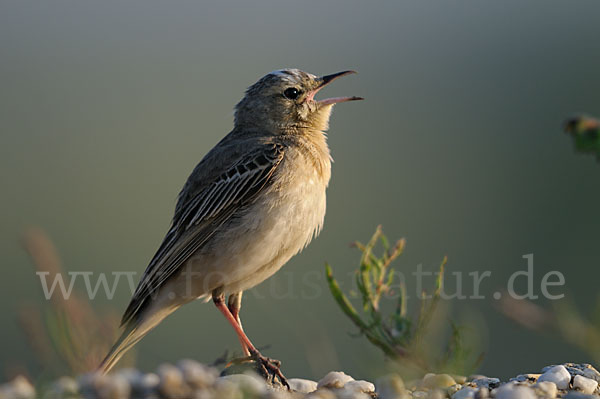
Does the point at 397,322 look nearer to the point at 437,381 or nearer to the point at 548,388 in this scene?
the point at 437,381

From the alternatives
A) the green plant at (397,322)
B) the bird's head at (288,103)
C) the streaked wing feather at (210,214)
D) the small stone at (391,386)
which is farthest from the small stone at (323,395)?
the bird's head at (288,103)

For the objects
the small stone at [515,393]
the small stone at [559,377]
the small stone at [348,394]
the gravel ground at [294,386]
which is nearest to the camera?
the gravel ground at [294,386]

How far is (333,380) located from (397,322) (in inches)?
32.1

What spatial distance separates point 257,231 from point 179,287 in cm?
86

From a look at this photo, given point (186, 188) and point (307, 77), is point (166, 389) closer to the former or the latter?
point (186, 188)

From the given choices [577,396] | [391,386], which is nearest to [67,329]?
[391,386]

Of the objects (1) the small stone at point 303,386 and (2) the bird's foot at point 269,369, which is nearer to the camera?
(1) the small stone at point 303,386

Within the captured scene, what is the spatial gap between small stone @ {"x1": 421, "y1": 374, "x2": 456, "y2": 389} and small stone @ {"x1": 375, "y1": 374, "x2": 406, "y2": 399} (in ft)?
0.89

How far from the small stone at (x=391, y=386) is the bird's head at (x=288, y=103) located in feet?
10.4

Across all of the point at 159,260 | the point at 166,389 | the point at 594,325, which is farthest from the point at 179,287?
the point at 594,325

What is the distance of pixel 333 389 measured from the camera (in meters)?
4.84

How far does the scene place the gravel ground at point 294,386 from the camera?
303 cm

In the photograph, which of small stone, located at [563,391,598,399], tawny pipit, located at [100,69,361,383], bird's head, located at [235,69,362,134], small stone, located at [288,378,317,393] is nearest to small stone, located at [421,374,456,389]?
small stone, located at [563,391,598,399]

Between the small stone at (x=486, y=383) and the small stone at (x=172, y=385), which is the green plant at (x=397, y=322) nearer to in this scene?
the small stone at (x=486, y=383)
